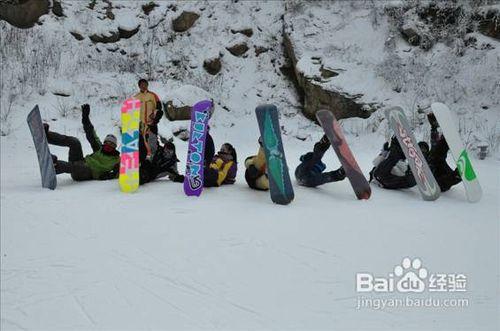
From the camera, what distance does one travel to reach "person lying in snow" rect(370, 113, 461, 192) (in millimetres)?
4641

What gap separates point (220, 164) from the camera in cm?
471

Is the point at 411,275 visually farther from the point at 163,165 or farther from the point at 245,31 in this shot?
the point at 245,31

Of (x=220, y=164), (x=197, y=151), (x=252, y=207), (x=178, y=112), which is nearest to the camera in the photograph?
(x=252, y=207)

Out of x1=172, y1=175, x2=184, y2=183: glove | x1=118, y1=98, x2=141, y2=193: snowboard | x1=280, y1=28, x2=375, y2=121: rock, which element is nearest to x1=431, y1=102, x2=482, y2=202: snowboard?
x1=172, y1=175, x2=184, y2=183: glove

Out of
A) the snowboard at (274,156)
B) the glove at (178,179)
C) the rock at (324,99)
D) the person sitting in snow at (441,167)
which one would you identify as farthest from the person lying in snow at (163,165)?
the rock at (324,99)

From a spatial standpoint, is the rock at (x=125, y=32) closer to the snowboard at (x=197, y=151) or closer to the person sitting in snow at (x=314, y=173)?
the snowboard at (x=197, y=151)

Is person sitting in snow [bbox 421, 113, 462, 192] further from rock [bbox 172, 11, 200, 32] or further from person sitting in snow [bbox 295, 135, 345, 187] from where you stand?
rock [bbox 172, 11, 200, 32]

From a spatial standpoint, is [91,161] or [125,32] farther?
[125,32]

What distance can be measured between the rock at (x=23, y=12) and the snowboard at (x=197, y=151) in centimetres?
774

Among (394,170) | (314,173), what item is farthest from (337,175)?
(394,170)

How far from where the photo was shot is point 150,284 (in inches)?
107

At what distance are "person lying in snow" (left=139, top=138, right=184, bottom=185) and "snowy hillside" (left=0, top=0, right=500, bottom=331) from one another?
0.11 metres

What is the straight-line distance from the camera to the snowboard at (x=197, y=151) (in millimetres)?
4285

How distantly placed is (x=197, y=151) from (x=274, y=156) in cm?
84
